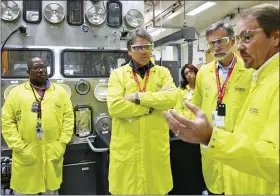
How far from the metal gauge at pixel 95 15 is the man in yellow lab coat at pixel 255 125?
108 inches

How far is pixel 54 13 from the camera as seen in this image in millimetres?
3371

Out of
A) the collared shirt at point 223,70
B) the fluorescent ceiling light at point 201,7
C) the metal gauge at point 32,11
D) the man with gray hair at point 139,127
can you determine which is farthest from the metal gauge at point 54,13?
the fluorescent ceiling light at point 201,7

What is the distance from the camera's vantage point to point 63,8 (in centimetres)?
344

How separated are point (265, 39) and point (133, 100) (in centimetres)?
125

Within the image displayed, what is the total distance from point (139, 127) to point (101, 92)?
5.08 ft

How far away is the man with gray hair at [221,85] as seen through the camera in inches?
81.3

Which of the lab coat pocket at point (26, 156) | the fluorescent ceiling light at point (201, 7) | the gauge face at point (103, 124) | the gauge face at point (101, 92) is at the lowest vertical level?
the lab coat pocket at point (26, 156)

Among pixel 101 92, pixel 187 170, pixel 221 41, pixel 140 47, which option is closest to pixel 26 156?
pixel 101 92

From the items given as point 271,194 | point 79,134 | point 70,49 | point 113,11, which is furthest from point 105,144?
point 271,194

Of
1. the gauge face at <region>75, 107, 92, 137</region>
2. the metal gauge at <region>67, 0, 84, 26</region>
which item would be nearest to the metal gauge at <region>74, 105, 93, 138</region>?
the gauge face at <region>75, 107, 92, 137</region>

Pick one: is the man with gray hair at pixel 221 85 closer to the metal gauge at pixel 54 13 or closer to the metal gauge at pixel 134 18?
the metal gauge at pixel 134 18

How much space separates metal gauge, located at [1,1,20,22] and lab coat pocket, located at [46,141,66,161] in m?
1.71

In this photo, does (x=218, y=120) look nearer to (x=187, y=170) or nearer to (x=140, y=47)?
(x=140, y=47)

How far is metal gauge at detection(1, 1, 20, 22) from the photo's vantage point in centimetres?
315
